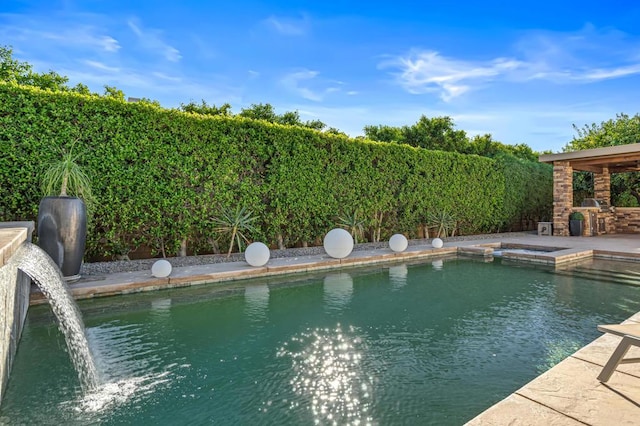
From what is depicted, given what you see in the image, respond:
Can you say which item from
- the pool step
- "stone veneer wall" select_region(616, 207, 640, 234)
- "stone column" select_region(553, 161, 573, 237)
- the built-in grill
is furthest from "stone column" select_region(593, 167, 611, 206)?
the pool step

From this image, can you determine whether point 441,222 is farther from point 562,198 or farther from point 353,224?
point 562,198

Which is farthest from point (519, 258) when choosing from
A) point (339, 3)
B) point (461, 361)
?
point (339, 3)

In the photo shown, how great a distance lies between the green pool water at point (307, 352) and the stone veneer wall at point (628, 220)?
37.5 ft

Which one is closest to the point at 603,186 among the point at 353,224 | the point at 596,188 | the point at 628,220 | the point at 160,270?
the point at 596,188

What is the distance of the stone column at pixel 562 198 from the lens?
13578mm

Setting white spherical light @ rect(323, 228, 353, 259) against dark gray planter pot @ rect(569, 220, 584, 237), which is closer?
white spherical light @ rect(323, 228, 353, 259)

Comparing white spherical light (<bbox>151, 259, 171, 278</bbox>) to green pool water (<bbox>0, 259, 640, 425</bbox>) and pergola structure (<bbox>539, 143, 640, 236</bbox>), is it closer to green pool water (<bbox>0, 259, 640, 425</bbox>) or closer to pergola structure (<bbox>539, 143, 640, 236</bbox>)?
green pool water (<bbox>0, 259, 640, 425</bbox>)

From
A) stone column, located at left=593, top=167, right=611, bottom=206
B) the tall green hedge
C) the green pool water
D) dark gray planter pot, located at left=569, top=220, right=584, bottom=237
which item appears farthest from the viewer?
stone column, located at left=593, top=167, right=611, bottom=206

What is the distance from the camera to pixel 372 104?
1385 centimetres

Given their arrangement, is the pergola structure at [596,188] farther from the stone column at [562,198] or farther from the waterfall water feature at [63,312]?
the waterfall water feature at [63,312]

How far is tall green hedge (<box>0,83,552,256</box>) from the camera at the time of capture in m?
6.25

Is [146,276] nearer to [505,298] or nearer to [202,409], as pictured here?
[202,409]

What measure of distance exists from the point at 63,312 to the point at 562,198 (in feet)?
50.2

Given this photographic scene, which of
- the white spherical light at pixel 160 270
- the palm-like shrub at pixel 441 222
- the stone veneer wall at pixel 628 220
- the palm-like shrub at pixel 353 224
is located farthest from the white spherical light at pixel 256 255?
the stone veneer wall at pixel 628 220
